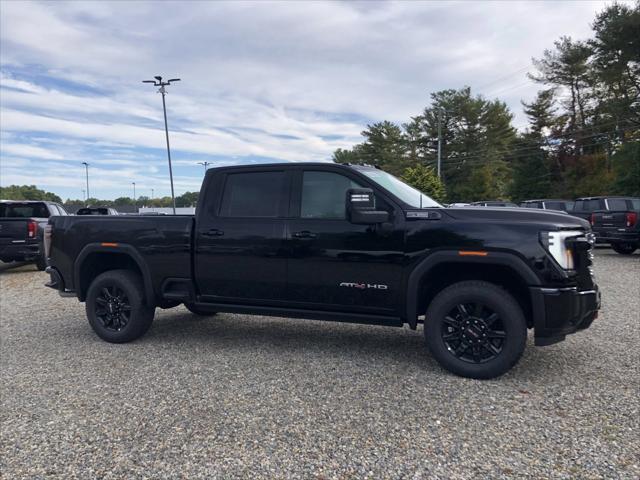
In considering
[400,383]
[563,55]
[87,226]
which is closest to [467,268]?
[400,383]

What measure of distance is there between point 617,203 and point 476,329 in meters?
13.2

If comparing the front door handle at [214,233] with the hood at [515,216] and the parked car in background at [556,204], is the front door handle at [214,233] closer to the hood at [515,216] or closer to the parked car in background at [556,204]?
the hood at [515,216]

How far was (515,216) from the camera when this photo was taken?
13.5 ft

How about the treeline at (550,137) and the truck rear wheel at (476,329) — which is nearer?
the truck rear wheel at (476,329)

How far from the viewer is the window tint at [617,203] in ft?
47.8

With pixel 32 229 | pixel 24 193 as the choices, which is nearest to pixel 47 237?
pixel 32 229

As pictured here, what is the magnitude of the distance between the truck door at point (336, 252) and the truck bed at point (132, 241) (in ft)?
4.07

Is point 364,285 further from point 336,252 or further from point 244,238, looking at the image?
point 244,238

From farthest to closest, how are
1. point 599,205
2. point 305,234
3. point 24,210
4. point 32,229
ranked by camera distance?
point 599,205 → point 24,210 → point 32,229 → point 305,234

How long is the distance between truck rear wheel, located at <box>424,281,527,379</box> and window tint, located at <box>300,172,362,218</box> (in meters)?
1.26

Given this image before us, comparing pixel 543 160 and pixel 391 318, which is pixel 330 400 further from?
pixel 543 160

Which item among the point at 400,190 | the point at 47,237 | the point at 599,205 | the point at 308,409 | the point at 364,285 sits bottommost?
the point at 308,409

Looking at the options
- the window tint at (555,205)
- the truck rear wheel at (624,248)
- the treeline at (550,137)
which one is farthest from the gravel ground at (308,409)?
the treeline at (550,137)

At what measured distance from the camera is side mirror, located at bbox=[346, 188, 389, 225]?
4.18 m
